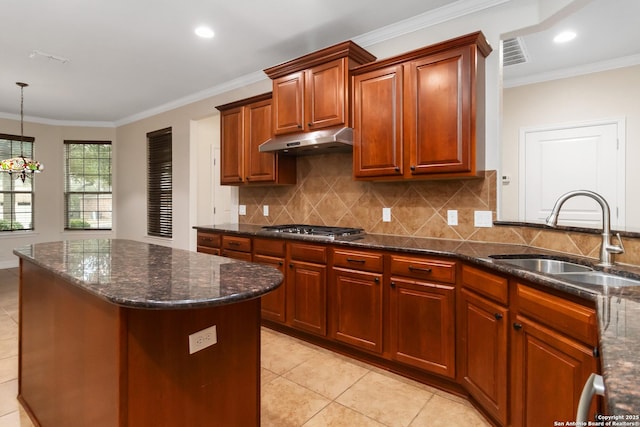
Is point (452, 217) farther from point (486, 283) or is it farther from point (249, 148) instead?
point (249, 148)

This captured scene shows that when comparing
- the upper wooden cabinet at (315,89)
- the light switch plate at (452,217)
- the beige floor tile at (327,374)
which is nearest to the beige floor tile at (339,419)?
the beige floor tile at (327,374)

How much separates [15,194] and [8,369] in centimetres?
491

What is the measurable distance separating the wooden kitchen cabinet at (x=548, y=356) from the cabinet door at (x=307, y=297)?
56.8 inches

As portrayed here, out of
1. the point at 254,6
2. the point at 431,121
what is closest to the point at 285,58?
the point at 254,6

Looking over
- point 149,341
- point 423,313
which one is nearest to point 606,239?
point 423,313

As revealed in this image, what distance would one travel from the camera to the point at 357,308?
2.64 meters

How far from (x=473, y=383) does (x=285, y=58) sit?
340 cm

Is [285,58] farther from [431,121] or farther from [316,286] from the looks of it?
[316,286]

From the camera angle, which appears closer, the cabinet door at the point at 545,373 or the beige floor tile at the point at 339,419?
the cabinet door at the point at 545,373

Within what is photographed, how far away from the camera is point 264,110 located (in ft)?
12.1

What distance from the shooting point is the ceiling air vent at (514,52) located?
3260 mm

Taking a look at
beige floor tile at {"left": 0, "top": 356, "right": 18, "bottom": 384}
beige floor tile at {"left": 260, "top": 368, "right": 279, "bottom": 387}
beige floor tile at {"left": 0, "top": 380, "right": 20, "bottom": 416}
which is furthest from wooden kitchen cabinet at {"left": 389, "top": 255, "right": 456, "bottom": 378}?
beige floor tile at {"left": 0, "top": 356, "right": 18, "bottom": 384}

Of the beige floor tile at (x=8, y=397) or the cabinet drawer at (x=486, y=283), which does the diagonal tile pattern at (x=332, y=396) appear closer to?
the beige floor tile at (x=8, y=397)

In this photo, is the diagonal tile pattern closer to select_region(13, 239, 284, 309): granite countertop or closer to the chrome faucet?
select_region(13, 239, 284, 309): granite countertop
